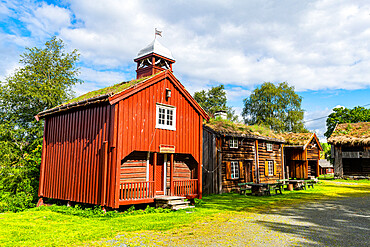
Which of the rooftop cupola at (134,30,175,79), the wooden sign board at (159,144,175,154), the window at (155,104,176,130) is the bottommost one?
the wooden sign board at (159,144,175,154)

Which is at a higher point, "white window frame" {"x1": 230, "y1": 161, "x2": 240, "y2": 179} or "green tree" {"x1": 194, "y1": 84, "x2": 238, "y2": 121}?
"green tree" {"x1": 194, "y1": 84, "x2": 238, "y2": 121}

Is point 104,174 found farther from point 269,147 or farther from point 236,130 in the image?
point 269,147

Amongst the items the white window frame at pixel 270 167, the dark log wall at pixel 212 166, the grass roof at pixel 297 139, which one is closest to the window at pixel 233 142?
the dark log wall at pixel 212 166

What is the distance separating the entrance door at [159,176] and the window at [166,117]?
173 cm

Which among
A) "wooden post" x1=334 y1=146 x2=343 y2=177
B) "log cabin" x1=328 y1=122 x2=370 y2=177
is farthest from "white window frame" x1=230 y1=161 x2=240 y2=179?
"wooden post" x1=334 y1=146 x2=343 y2=177

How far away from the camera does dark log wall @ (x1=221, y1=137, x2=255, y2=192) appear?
19.4 m

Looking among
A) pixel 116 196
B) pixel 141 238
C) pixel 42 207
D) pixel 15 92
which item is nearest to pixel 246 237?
pixel 141 238

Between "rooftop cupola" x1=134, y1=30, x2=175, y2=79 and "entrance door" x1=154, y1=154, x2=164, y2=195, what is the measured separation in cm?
506

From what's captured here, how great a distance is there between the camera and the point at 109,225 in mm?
9297

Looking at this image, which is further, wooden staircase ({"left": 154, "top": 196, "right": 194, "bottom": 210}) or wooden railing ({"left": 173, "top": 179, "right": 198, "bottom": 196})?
wooden railing ({"left": 173, "top": 179, "right": 198, "bottom": 196})

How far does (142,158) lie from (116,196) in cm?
277

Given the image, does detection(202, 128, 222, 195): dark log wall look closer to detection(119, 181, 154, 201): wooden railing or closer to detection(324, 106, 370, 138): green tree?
detection(119, 181, 154, 201): wooden railing

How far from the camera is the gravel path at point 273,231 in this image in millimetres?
7250

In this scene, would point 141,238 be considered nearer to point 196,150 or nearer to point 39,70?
point 196,150
